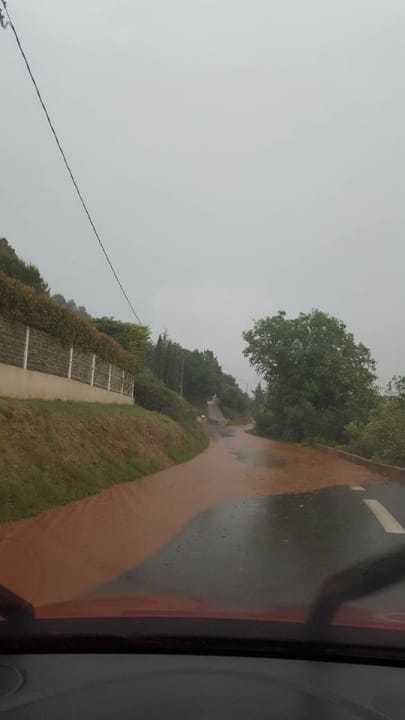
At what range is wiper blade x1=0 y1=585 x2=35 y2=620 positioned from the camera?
2.93m

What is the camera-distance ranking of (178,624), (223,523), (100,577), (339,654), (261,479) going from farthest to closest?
(261,479), (223,523), (100,577), (178,624), (339,654)

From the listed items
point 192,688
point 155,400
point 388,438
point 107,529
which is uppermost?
point 155,400

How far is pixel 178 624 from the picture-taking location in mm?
2877

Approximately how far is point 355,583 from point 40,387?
11.8 metres

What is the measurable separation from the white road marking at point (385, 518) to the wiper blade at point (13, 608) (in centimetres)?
605

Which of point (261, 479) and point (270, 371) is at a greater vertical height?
point (270, 371)

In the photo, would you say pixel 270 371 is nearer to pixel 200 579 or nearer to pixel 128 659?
A: pixel 200 579

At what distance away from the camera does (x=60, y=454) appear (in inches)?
423

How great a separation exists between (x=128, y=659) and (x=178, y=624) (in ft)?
0.90

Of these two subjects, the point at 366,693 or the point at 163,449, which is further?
the point at 163,449

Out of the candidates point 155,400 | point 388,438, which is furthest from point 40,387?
point 155,400

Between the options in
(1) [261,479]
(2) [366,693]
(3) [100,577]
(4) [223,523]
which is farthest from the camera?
(1) [261,479]

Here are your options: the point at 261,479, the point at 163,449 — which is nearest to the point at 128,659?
the point at 261,479

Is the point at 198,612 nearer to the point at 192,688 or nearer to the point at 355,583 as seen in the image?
the point at 192,688
